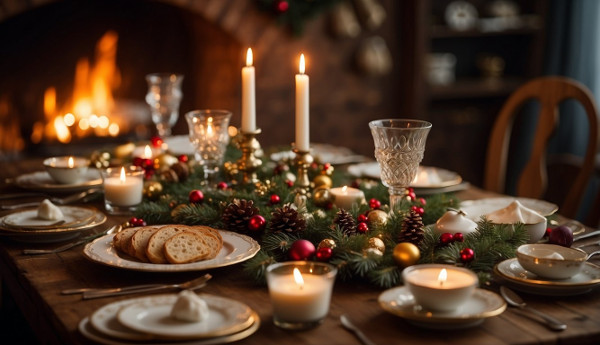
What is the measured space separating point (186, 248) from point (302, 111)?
17.5 inches

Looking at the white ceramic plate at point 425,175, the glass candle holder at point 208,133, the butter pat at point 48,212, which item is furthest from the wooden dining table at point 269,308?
the white ceramic plate at point 425,175

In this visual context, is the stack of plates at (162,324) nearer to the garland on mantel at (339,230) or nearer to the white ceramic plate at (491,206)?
the garland on mantel at (339,230)

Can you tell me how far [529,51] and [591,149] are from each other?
2485mm

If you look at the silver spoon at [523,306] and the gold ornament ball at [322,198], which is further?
the gold ornament ball at [322,198]

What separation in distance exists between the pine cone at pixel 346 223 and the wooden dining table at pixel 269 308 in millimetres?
178

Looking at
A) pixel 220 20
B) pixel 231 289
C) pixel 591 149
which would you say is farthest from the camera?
pixel 220 20

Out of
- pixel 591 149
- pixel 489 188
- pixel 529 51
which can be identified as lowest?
pixel 489 188

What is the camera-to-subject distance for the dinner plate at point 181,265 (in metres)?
1.32

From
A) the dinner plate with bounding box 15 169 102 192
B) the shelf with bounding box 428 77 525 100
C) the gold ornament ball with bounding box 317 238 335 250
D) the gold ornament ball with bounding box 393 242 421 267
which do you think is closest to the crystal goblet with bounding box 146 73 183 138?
the dinner plate with bounding box 15 169 102 192

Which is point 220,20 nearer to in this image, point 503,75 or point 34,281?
point 503,75

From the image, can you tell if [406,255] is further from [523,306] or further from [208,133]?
[208,133]

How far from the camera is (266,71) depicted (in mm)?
4047

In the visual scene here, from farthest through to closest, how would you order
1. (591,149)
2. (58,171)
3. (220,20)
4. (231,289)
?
(220,20)
(591,149)
(58,171)
(231,289)

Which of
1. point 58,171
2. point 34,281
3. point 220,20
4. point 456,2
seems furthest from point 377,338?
point 456,2
